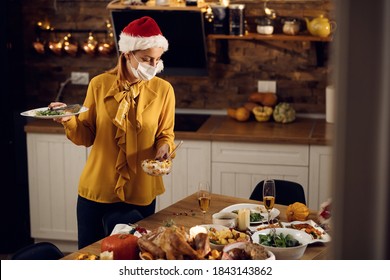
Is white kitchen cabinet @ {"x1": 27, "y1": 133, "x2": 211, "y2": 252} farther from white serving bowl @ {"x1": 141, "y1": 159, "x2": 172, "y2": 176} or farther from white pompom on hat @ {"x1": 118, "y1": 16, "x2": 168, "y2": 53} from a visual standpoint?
white serving bowl @ {"x1": 141, "y1": 159, "x2": 172, "y2": 176}

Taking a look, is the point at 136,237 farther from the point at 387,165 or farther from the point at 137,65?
the point at 387,165

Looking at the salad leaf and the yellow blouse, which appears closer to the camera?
the salad leaf

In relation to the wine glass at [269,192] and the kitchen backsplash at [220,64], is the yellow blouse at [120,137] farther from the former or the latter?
the kitchen backsplash at [220,64]

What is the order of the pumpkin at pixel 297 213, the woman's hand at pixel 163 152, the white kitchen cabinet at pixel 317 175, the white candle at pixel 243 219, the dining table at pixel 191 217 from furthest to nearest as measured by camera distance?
the white kitchen cabinet at pixel 317 175, the woman's hand at pixel 163 152, the pumpkin at pixel 297 213, the white candle at pixel 243 219, the dining table at pixel 191 217

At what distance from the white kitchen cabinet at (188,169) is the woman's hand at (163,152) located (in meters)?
1.35

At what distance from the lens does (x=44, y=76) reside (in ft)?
15.9

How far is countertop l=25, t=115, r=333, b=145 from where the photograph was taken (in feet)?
13.4

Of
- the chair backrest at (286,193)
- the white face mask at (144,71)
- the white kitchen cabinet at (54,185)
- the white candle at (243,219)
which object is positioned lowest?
the white kitchen cabinet at (54,185)

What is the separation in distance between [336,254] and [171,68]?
433 cm

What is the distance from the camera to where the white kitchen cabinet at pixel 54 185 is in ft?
14.4

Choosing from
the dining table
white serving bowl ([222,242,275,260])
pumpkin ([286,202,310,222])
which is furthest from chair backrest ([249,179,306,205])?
white serving bowl ([222,242,275,260])

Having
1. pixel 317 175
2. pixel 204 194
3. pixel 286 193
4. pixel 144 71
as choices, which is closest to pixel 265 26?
pixel 317 175

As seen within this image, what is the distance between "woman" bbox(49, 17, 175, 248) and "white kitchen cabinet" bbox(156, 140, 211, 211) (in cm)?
122

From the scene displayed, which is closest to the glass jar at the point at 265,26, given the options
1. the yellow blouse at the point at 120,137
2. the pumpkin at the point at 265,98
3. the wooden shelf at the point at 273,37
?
the wooden shelf at the point at 273,37
